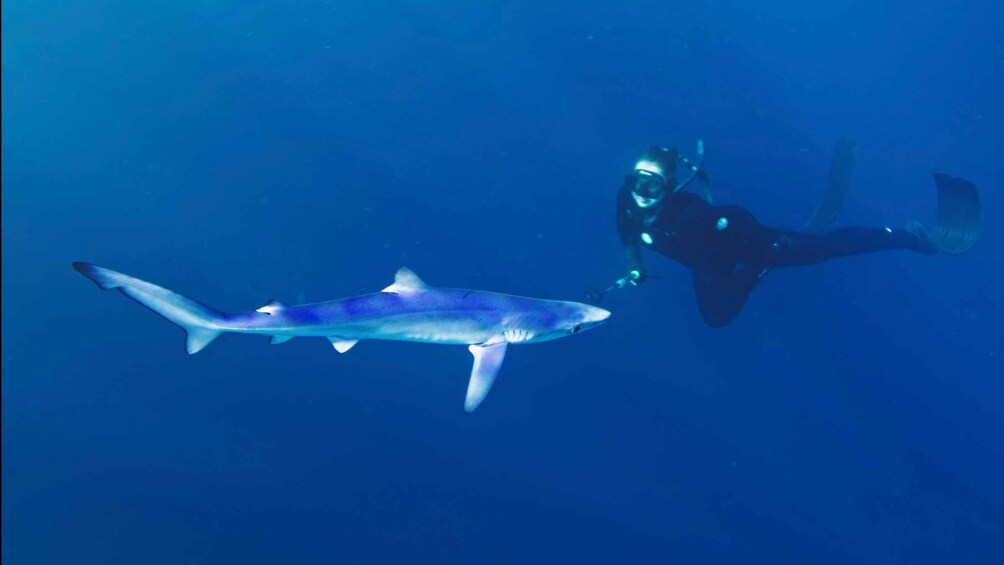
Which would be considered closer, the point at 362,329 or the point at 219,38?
the point at 362,329

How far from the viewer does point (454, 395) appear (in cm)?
1022

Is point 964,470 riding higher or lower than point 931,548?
higher

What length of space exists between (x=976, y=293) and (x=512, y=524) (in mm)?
14002

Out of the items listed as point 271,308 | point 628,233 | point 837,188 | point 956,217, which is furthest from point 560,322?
point 956,217

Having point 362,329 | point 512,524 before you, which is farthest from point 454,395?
point 362,329

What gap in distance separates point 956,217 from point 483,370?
1041 centimetres

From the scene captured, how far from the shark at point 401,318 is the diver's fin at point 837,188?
7.66 meters

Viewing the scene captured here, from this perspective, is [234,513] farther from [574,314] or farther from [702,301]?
[702,301]

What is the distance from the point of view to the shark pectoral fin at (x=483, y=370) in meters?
4.96

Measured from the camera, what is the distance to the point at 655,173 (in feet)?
22.8

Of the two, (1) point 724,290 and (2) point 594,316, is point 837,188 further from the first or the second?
(2) point 594,316

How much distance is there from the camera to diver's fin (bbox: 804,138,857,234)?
429 inches

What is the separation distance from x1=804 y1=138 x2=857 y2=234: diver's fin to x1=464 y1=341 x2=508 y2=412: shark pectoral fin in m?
8.27

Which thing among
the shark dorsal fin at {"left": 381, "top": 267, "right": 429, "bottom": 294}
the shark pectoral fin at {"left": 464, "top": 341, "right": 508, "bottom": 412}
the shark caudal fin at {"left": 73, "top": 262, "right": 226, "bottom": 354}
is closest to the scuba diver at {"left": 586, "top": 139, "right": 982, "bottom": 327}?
the shark pectoral fin at {"left": 464, "top": 341, "right": 508, "bottom": 412}
